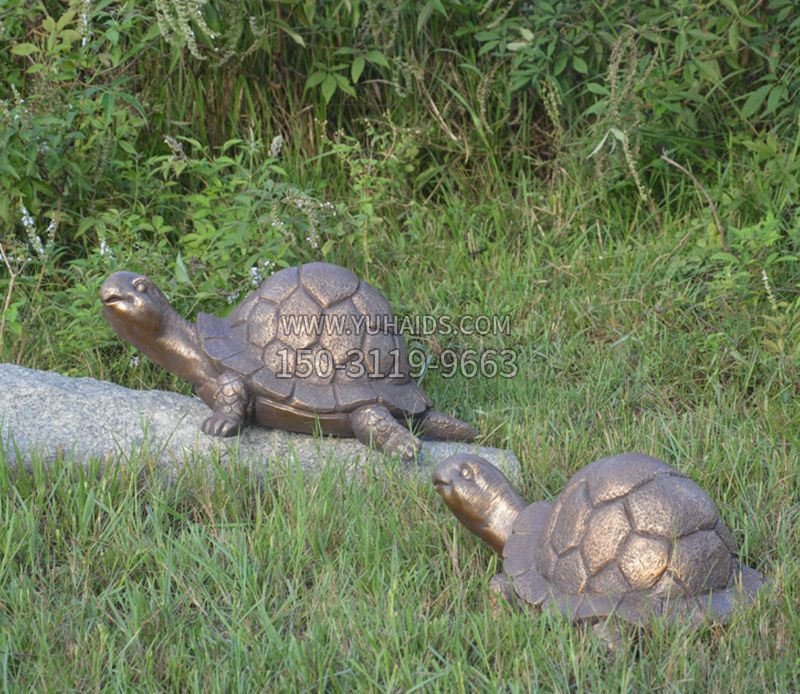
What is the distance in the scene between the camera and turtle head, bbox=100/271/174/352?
3414 millimetres

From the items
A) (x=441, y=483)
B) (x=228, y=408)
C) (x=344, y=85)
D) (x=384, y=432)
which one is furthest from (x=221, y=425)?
(x=344, y=85)

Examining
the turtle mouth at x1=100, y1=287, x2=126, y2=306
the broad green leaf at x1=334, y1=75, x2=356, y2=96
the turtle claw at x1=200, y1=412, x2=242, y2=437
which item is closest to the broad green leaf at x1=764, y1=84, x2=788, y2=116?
the broad green leaf at x1=334, y1=75, x2=356, y2=96

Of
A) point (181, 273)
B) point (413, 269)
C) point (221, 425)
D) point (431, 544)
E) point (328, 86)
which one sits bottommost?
point (431, 544)

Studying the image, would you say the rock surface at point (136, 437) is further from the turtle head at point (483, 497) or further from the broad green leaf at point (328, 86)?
the broad green leaf at point (328, 86)

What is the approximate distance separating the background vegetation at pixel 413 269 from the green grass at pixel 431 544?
1 cm

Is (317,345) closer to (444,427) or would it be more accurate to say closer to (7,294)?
(444,427)

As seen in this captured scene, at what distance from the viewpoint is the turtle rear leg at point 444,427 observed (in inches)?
139

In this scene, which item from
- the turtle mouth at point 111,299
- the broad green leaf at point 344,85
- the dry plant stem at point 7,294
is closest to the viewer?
the turtle mouth at point 111,299

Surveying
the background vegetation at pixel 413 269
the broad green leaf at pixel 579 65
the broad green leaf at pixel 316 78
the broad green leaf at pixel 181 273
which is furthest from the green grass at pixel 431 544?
the broad green leaf at pixel 316 78

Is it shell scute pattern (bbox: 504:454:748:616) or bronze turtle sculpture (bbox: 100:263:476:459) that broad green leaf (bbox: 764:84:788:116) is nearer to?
bronze turtle sculpture (bbox: 100:263:476:459)

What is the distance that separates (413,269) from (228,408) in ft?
5.05

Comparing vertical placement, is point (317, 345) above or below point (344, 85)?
below

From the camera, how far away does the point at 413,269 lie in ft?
15.3

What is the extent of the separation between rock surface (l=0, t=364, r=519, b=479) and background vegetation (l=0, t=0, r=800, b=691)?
122 mm
